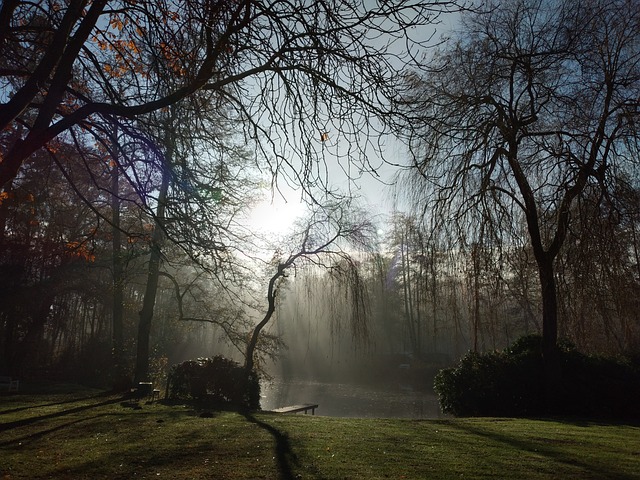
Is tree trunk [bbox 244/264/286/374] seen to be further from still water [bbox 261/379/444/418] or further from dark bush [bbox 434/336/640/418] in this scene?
dark bush [bbox 434/336/640/418]

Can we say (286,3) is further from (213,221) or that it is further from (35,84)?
(213,221)

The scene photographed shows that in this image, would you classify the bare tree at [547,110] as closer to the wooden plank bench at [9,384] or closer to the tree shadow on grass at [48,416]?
the tree shadow on grass at [48,416]

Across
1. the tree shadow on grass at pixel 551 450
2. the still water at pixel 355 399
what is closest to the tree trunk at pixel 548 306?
the tree shadow on grass at pixel 551 450

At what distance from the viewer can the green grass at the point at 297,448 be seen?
436cm

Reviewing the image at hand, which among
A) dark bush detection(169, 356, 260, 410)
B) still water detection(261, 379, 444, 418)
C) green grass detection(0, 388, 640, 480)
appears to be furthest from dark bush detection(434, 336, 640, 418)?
dark bush detection(169, 356, 260, 410)

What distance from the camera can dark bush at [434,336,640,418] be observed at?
10.2 m

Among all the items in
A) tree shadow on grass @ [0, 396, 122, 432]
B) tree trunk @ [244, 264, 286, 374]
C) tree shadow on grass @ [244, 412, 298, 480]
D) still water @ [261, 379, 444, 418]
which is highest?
tree trunk @ [244, 264, 286, 374]

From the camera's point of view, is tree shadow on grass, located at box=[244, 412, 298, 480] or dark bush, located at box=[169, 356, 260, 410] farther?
dark bush, located at box=[169, 356, 260, 410]

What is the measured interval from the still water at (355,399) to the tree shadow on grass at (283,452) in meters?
6.95

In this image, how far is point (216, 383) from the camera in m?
11.1

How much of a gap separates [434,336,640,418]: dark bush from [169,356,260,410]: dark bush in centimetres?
464

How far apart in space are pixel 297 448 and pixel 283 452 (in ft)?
0.86

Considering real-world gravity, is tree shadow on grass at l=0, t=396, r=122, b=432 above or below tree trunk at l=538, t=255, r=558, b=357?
below

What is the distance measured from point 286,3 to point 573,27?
A: 548cm
